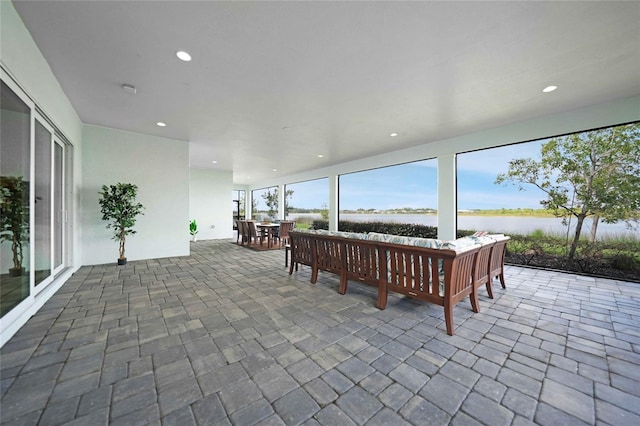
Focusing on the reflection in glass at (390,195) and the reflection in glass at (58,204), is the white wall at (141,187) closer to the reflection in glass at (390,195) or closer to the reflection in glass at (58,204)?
the reflection in glass at (58,204)

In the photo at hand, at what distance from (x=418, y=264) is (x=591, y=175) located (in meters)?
4.21

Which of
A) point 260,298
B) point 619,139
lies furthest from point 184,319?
point 619,139

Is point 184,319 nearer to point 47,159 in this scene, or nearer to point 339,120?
point 47,159

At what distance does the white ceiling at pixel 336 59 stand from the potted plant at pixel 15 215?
1.41m

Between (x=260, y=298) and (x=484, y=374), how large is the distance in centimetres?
236

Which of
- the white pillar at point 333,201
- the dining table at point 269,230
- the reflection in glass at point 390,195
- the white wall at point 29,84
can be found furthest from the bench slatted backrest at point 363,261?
the white pillar at point 333,201

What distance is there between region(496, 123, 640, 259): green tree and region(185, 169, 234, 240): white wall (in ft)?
30.0

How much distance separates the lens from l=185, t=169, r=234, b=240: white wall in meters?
8.91

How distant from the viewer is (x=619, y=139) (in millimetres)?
3766

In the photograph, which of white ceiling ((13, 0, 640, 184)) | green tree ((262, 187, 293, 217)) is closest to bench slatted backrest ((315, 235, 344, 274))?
white ceiling ((13, 0, 640, 184))

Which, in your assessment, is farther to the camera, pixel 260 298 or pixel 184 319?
pixel 260 298

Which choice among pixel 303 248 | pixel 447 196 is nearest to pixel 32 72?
pixel 303 248

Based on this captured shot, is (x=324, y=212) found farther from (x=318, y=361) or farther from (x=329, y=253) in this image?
(x=318, y=361)

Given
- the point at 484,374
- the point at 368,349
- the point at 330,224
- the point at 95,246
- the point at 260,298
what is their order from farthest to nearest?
1. the point at 330,224
2. the point at 95,246
3. the point at 260,298
4. the point at 368,349
5. the point at 484,374
